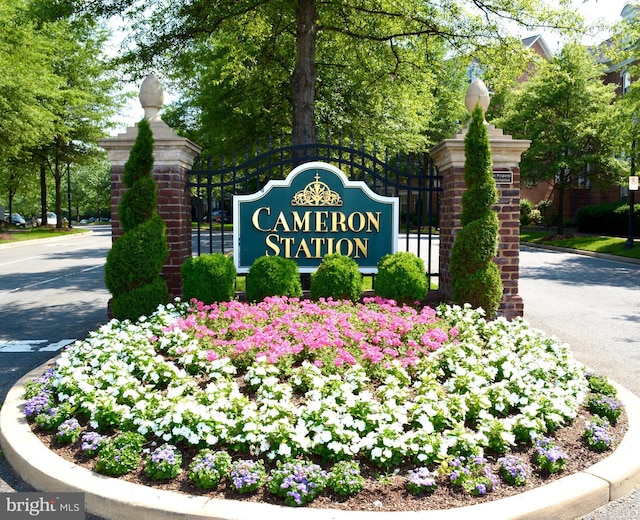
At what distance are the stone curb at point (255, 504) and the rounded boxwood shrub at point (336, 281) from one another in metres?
3.84

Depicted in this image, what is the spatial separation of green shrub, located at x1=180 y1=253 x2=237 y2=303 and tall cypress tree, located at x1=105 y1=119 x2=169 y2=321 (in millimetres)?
355

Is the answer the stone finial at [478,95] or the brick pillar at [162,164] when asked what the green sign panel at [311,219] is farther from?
the stone finial at [478,95]

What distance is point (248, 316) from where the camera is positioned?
5.96 m

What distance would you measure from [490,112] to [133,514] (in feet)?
121

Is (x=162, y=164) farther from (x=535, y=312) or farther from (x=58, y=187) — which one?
(x=58, y=187)

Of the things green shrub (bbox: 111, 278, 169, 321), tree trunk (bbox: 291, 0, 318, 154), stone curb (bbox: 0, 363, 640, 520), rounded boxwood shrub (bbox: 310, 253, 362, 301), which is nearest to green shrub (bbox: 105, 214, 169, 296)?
green shrub (bbox: 111, 278, 169, 321)

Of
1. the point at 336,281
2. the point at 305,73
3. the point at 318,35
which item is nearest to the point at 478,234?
the point at 336,281

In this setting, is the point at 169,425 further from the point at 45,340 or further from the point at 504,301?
the point at 504,301

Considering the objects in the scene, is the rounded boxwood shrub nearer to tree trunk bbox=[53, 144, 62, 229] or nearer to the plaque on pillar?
the plaque on pillar

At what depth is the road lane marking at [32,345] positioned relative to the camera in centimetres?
670

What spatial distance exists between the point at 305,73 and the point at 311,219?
3.46m

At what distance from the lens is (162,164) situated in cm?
714

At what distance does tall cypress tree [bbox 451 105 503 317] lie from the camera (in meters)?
6.61

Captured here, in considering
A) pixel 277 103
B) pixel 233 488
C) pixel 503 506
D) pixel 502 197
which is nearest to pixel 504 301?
pixel 502 197
